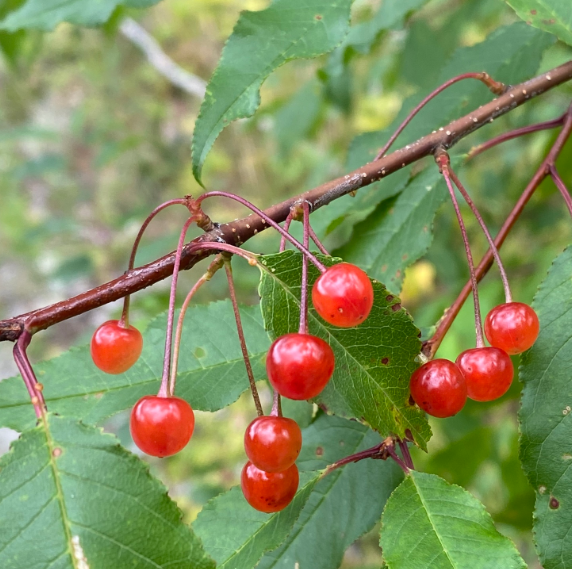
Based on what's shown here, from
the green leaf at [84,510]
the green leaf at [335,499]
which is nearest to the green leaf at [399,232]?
the green leaf at [335,499]

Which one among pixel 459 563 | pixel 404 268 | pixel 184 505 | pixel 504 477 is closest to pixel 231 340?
pixel 404 268

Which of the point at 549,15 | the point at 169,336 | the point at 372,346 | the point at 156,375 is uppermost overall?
the point at 549,15

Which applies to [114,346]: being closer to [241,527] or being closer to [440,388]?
[241,527]

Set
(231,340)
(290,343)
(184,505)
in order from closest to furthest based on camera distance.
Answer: (290,343) < (231,340) < (184,505)

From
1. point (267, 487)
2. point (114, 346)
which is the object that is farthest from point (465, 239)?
point (114, 346)

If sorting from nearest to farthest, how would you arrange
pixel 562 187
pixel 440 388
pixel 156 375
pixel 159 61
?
1. pixel 440 388
2. pixel 562 187
3. pixel 156 375
4. pixel 159 61

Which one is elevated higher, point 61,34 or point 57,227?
point 61,34

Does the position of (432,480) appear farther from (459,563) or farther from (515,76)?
(515,76)

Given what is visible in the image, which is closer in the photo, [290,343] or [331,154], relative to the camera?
[290,343]
